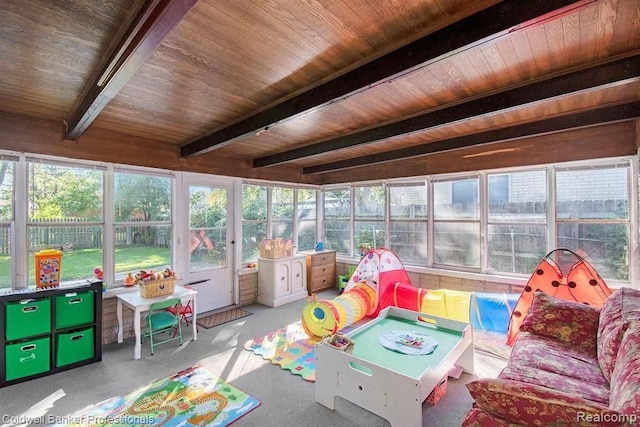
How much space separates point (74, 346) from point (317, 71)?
3.46 metres

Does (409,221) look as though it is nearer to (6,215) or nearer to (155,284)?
(155,284)

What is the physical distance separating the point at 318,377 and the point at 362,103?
2415mm

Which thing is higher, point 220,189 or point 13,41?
point 13,41

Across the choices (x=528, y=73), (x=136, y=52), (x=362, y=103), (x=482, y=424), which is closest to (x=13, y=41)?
(x=136, y=52)

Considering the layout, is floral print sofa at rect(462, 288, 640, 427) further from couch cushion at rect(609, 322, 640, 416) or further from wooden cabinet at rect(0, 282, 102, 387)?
wooden cabinet at rect(0, 282, 102, 387)

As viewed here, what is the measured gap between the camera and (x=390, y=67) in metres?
1.84

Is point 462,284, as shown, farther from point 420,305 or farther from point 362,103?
point 362,103

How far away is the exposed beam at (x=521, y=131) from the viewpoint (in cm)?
276

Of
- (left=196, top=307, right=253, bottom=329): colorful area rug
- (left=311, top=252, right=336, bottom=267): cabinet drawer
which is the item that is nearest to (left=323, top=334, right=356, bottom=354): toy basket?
(left=196, top=307, right=253, bottom=329): colorful area rug

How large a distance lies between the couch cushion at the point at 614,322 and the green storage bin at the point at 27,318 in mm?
4528

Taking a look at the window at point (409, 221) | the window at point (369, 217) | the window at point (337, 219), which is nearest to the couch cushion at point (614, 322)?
the window at point (409, 221)

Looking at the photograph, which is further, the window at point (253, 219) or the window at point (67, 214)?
the window at point (253, 219)

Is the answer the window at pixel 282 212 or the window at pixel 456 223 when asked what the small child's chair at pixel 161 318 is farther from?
the window at pixel 456 223

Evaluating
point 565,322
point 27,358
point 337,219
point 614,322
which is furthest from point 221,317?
point 614,322
